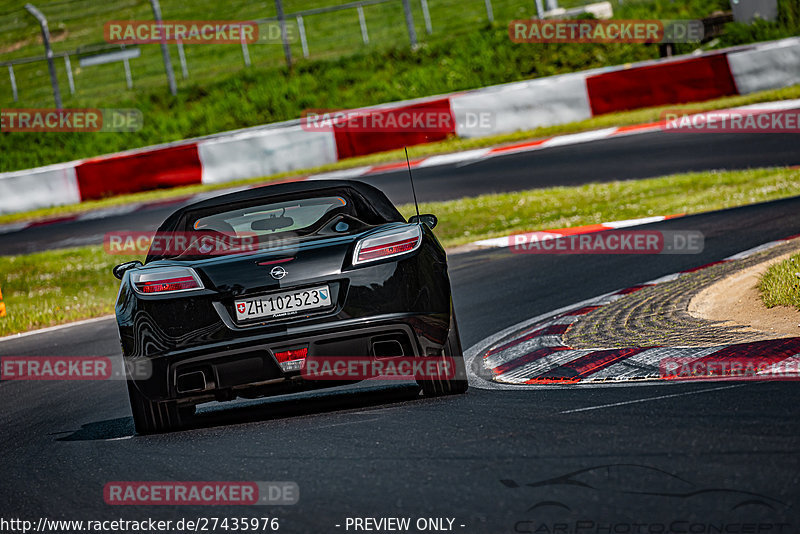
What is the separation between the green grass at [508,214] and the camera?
1355 cm

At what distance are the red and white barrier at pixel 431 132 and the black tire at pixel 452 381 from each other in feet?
45.9

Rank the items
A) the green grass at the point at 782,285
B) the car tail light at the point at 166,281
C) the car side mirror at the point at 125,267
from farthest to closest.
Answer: the green grass at the point at 782,285 → the car side mirror at the point at 125,267 → the car tail light at the point at 166,281

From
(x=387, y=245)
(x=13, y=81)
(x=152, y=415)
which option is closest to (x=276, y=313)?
(x=387, y=245)

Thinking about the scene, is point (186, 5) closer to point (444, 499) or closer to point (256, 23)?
point (256, 23)

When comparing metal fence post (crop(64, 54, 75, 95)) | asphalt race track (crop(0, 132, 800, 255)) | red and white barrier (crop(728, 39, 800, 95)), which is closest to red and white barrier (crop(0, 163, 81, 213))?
asphalt race track (crop(0, 132, 800, 255))

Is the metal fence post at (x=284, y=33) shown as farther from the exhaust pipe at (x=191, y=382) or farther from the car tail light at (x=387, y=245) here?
the exhaust pipe at (x=191, y=382)

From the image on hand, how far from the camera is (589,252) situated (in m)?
11.8

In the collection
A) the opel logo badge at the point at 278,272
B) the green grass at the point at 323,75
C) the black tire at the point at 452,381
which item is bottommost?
the black tire at the point at 452,381

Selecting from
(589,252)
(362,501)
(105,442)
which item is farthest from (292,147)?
(362,501)

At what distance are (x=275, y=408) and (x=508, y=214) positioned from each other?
9.04m

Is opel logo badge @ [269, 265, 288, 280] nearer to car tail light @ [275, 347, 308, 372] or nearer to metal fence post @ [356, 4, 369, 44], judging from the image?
car tail light @ [275, 347, 308, 372]

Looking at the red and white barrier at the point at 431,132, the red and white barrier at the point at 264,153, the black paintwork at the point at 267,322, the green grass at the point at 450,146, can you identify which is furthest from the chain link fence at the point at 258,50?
the black paintwork at the point at 267,322

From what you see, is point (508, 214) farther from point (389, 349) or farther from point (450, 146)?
point (389, 349)

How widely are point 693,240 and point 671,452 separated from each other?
7217 mm
